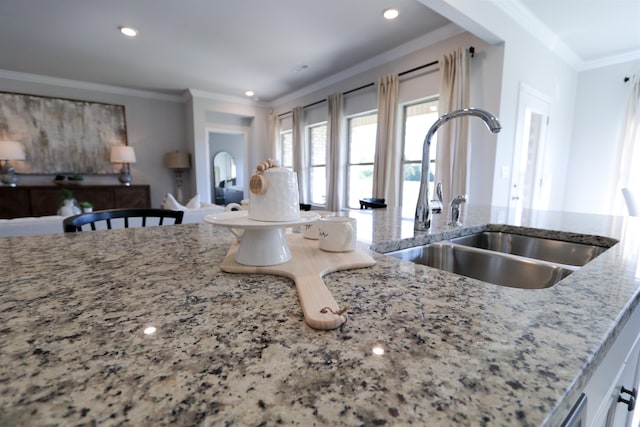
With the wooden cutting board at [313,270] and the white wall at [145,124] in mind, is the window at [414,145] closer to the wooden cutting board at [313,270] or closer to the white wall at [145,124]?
the wooden cutting board at [313,270]

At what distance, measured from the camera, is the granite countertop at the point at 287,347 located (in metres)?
0.26

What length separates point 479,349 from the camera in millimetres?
352

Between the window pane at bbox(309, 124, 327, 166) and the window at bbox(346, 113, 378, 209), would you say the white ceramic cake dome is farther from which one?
the window pane at bbox(309, 124, 327, 166)

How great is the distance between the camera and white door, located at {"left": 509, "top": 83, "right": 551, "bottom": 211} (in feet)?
9.73

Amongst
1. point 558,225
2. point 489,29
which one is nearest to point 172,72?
point 489,29

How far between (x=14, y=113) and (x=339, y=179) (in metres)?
4.90

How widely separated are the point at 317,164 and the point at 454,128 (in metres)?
2.65

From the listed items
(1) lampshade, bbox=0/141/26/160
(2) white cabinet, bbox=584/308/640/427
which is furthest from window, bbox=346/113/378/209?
(1) lampshade, bbox=0/141/26/160

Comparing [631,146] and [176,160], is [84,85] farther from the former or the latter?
[631,146]

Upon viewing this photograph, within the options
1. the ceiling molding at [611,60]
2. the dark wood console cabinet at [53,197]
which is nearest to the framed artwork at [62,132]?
the dark wood console cabinet at [53,197]

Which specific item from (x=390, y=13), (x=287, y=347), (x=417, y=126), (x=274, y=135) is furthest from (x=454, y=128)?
(x=274, y=135)

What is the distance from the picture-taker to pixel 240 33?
301cm

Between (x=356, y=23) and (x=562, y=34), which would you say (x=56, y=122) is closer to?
(x=356, y=23)

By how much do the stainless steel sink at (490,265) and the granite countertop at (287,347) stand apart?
0.19 m
